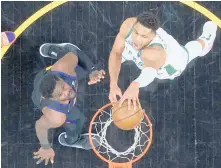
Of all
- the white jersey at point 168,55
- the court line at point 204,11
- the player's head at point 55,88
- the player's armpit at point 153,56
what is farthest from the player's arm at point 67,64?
the court line at point 204,11

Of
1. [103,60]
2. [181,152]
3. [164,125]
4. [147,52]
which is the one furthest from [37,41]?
[181,152]

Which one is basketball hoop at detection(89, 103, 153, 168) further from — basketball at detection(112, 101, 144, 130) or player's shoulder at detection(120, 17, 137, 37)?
player's shoulder at detection(120, 17, 137, 37)

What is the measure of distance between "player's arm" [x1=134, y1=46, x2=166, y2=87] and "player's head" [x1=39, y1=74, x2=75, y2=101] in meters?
0.83

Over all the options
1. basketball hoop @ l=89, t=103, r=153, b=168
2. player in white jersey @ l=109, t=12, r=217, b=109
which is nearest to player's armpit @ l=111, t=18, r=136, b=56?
player in white jersey @ l=109, t=12, r=217, b=109

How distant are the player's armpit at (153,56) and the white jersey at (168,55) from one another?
11 cm

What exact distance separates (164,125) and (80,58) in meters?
1.38

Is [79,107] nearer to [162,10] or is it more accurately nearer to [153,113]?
[153,113]

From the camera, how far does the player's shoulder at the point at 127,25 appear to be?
5702 millimetres

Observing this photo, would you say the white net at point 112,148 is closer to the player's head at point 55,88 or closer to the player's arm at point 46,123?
the player's arm at point 46,123

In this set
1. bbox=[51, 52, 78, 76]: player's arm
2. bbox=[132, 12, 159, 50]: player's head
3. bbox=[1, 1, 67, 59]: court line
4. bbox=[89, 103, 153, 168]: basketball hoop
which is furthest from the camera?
bbox=[1, 1, 67, 59]: court line

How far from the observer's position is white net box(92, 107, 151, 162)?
19.9 feet

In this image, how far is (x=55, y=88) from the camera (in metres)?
5.45

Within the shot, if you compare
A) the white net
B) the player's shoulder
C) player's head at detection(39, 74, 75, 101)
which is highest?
the player's shoulder

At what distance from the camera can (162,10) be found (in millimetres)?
6156
